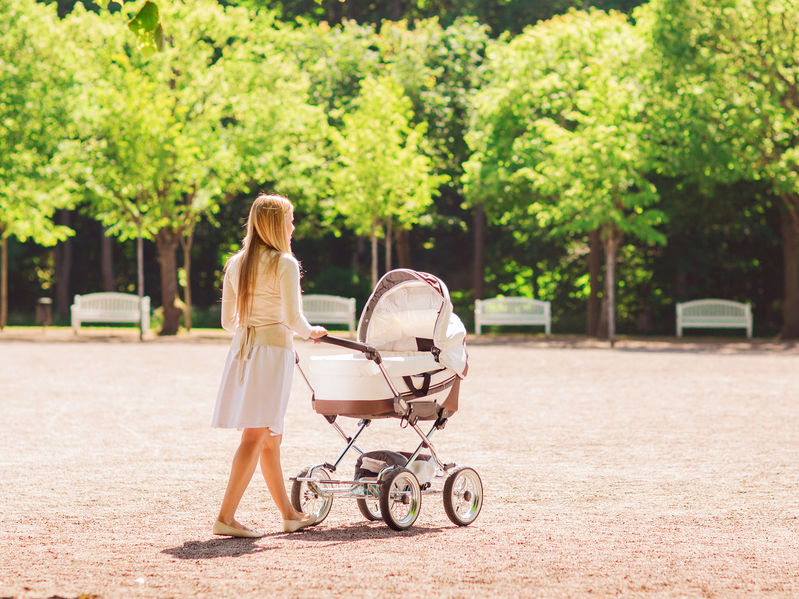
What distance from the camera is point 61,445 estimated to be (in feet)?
35.6

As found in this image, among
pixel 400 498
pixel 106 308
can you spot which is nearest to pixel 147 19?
pixel 400 498

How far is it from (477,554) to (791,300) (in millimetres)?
28083

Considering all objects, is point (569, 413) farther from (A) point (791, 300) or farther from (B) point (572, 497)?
(A) point (791, 300)

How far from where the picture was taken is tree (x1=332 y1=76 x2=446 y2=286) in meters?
35.5

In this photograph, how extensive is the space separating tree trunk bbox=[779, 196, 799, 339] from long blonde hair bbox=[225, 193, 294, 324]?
26538mm

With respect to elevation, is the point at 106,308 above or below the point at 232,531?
above

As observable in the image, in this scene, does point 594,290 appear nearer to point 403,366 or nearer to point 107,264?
point 107,264

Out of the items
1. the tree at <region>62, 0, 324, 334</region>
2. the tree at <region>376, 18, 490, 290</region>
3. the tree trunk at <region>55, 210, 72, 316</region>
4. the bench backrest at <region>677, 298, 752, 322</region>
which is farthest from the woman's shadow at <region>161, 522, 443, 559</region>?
the tree trunk at <region>55, 210, 72, 316</region>

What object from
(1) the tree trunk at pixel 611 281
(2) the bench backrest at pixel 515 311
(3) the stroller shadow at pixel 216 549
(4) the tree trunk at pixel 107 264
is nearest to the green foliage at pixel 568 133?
(1) the tree trunk at pixel 611 281

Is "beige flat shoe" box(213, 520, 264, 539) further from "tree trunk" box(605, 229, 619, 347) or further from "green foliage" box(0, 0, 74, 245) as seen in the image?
"green foliage" box(0, 0, 74, 245)

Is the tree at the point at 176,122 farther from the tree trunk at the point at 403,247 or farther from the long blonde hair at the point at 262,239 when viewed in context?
the long blonde hair at the point at 262,239

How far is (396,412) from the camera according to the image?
23.2 feet

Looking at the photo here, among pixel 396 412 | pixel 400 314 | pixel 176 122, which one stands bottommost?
pixel 396 412

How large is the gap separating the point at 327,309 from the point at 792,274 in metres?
13.2
